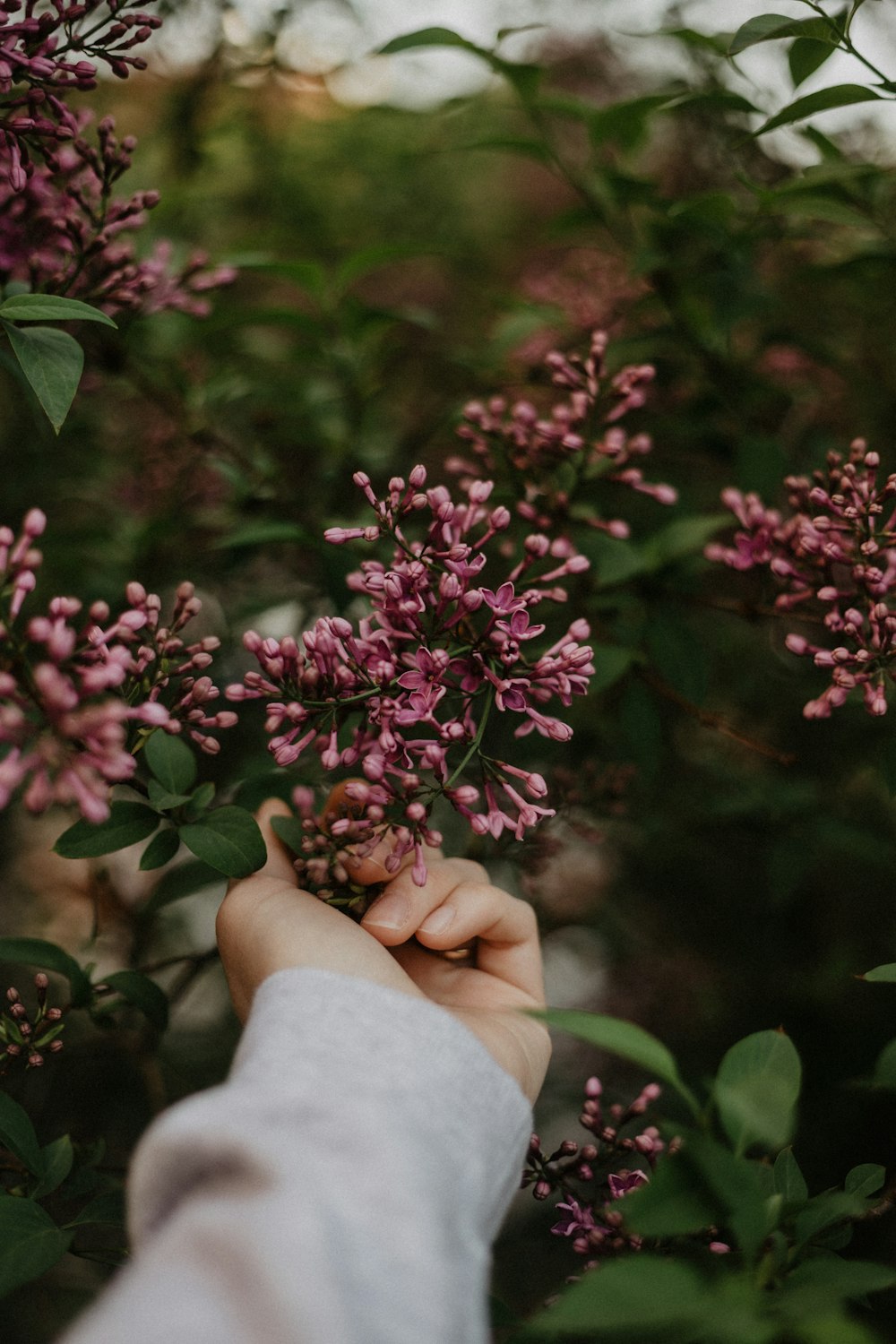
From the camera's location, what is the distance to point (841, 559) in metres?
1.04

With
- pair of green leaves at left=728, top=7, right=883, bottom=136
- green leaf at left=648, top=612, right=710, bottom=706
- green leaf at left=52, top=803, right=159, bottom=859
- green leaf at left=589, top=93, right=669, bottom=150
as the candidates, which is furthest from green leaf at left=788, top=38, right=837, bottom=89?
green leaf at left=52, top=803, right=159, bottom=859

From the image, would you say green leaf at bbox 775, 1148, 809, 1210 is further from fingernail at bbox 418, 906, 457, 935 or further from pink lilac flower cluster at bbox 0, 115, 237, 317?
pink lilac flower cluster at bbox 0, 115, 237, 317

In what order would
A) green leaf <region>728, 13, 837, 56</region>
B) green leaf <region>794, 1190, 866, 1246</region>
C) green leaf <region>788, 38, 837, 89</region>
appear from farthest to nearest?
green leaf <region>788, 38, 837, 89</region> < green leaf <region>728, 13, 837, 56</region> < green leaf <region>794, 1190, 866, 1246</region>

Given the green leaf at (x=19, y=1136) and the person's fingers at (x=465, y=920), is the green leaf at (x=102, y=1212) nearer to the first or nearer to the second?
the green leaf at (x=19, y=1136)

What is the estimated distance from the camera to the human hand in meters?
0.87

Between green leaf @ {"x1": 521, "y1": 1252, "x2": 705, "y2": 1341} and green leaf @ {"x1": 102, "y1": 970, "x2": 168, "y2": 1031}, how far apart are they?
0.70 meters

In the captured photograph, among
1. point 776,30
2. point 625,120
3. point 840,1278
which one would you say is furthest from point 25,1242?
point 625,120

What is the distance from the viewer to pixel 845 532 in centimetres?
113

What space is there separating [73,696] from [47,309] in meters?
0.47

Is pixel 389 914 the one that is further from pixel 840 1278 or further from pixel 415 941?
pixel 840 1278

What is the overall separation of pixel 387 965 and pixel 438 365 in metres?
2.00

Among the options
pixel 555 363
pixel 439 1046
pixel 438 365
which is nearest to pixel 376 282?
pixel 438 365

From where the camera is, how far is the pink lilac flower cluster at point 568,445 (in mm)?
1192

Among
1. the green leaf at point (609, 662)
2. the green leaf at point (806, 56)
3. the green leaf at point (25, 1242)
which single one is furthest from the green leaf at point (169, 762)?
the green leaf at point (806, 56)
